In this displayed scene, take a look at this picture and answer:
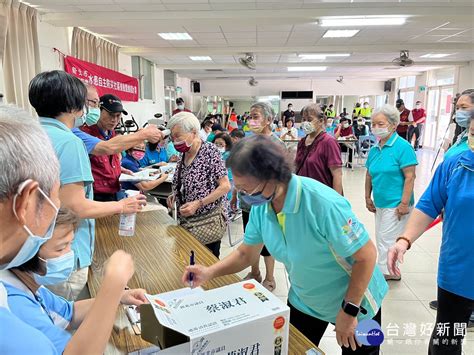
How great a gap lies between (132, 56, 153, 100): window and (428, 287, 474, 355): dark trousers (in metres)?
9.42

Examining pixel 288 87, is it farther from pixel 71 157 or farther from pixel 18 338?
pixel 18 338

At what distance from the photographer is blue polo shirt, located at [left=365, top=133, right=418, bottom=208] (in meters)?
2.71

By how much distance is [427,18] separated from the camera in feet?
17.3

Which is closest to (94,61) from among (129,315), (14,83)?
(14,83)

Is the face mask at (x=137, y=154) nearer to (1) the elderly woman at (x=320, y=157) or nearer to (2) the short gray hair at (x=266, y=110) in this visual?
(2) the short gray hair at (x=266, y=110)

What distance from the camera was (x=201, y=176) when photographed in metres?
2.13

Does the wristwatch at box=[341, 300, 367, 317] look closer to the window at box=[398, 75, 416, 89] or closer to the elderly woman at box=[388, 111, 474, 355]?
the elderly woman at box=[388, 111, 474, 355]

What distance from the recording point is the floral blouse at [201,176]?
83.8 inches

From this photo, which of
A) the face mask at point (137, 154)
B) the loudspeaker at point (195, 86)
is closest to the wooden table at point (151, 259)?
the face mask at point (137, 154)

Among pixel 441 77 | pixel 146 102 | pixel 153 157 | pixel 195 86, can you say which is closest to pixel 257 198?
pixel 153 157

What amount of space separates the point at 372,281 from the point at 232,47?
7677mm

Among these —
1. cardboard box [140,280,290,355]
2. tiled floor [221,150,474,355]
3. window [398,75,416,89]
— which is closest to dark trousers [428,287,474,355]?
tiled floor [221,150,474,355]

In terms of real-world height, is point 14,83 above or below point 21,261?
above

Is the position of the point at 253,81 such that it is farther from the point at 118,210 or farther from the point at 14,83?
the point at 118,210
